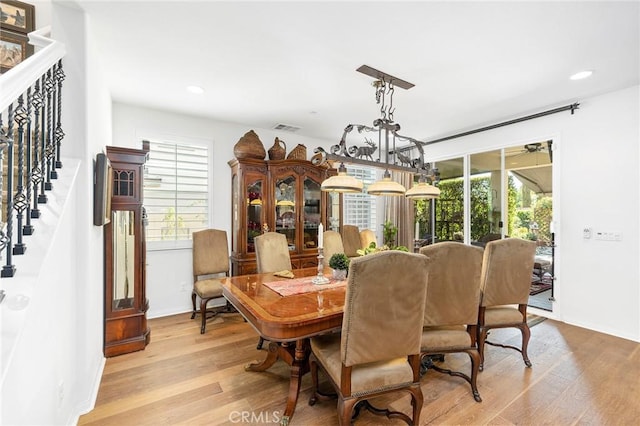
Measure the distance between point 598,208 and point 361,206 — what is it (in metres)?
3.26

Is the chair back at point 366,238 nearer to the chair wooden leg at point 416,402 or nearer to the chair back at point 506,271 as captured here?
the chair back at point 506,271

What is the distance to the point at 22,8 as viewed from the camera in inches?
92.2

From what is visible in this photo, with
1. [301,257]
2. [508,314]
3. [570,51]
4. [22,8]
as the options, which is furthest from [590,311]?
[22,8]

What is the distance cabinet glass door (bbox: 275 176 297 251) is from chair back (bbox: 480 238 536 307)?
2.50 meters

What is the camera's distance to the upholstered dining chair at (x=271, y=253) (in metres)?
3.07

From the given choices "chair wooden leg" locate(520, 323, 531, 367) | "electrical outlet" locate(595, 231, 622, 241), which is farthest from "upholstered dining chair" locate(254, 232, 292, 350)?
"electrical outlet" locate(595, 231, 622, 241)

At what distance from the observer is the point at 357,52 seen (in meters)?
2.40

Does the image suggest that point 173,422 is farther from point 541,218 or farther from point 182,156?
point 541,218

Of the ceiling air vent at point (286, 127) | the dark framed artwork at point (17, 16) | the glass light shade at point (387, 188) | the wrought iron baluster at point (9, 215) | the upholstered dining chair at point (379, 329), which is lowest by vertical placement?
the upholstered dining chair at point (379, 329)

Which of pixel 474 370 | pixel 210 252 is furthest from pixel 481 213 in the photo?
pixel 210 252

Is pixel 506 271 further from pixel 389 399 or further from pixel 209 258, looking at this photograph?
pixel 209 258

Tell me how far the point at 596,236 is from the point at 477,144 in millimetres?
1897

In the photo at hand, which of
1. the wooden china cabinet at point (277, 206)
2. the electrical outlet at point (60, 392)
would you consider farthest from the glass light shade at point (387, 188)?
the electrical outlet at point (60, 392)

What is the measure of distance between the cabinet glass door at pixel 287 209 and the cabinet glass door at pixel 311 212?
18cm
